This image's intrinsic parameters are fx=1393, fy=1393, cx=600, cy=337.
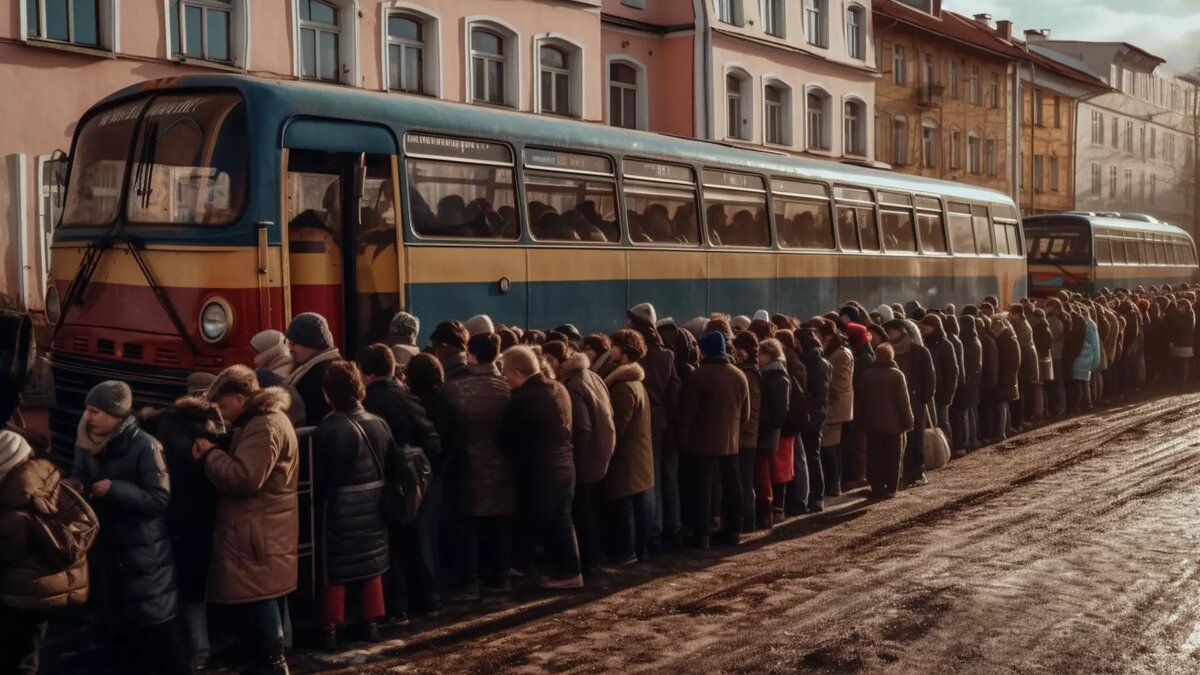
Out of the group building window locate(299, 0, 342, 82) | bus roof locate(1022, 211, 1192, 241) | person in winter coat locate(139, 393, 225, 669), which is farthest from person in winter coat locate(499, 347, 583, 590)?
bus roof locate(1022, 211, 1192, 241)

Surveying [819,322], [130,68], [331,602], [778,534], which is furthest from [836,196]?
[331,602]

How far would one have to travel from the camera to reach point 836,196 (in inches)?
763

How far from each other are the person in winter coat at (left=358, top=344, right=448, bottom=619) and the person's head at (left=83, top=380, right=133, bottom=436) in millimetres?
1799

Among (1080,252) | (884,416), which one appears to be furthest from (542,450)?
(1080,252)

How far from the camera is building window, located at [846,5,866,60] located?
40344mm

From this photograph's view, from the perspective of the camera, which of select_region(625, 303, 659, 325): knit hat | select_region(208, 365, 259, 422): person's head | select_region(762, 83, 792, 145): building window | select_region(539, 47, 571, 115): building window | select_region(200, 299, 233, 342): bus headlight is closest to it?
select_region(208, 365, 259, 422): person's head

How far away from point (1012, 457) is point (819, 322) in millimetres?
3942

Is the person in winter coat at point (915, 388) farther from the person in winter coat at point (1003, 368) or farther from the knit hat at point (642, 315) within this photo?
Result: the knit hat at point (642, 315)

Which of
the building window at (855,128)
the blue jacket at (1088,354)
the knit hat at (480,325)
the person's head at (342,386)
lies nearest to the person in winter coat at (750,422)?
the knit hat at (480,325)

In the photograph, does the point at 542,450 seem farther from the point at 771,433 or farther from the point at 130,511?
the point at 130,511

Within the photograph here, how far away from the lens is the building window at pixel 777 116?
36.5 meters

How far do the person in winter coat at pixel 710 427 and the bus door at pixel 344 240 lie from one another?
2.78 meters

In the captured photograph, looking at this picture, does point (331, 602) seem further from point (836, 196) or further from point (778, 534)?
point (836, 196)

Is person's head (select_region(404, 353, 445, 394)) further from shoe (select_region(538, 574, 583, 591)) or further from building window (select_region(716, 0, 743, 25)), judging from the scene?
building window (select_region(716, 0, 743, 25))
